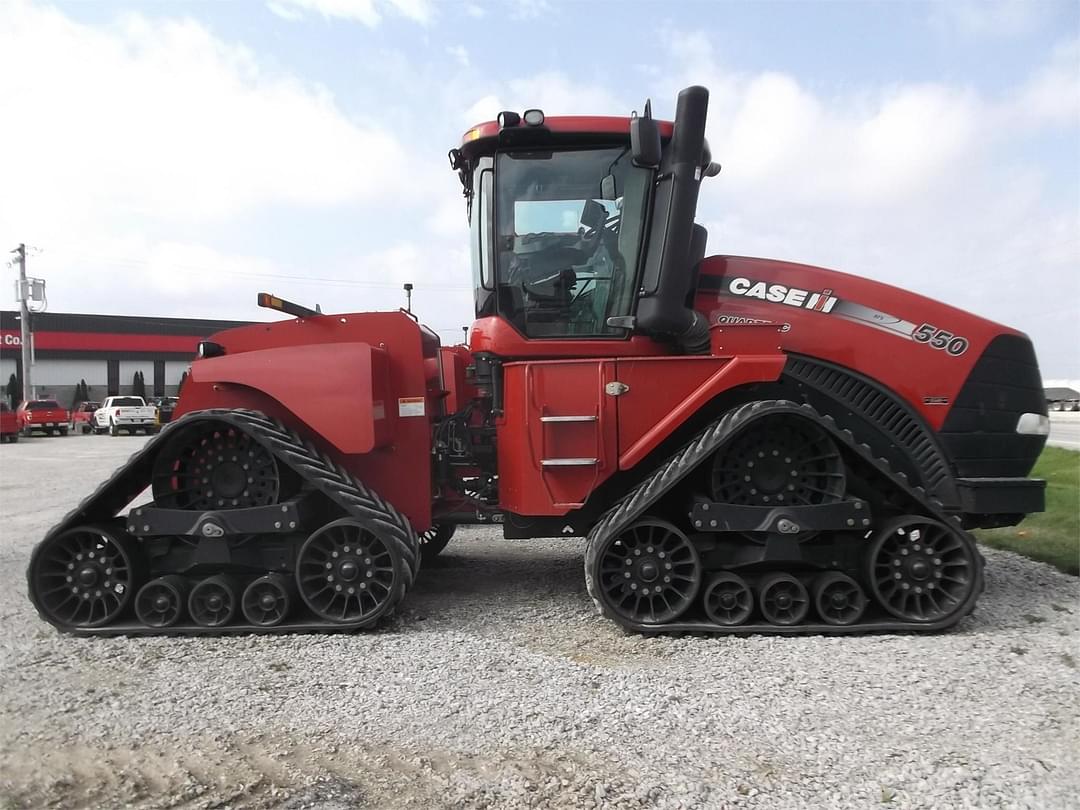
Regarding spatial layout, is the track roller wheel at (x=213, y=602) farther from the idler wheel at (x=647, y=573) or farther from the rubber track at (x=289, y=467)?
the idler wheel at (x=647, y=573)

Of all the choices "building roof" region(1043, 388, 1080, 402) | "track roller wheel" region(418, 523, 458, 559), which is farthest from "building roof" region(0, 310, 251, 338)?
"building roof" region(1043, 388, 1080, 402)

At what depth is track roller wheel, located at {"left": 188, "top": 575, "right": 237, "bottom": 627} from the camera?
14.2 ft

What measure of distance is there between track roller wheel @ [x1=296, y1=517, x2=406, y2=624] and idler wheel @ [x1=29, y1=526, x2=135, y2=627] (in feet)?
3.57

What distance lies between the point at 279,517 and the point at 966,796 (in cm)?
355

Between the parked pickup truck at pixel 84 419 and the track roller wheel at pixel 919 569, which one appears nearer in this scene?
the track roller wheel at pixel 919 569

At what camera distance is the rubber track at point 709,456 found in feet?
→ 13.8

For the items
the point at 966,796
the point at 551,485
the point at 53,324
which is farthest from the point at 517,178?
the point at 53,324

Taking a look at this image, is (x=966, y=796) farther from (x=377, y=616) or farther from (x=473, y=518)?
(x=473, y=518)

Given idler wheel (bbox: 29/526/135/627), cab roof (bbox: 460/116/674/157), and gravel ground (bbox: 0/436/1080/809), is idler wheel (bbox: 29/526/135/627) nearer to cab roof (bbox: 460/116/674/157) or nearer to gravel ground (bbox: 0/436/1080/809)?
gravel ground (bbox: 0/436/1080/809)

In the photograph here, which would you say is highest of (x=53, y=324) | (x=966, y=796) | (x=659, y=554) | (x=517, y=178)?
(x=53, y=324)

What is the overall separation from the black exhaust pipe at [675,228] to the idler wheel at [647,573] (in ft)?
4.11

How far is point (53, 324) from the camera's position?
4612cm

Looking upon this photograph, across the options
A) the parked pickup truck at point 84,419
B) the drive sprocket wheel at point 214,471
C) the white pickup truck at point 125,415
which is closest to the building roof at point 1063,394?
the white pickup truck at point 125,415

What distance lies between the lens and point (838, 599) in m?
4.25
